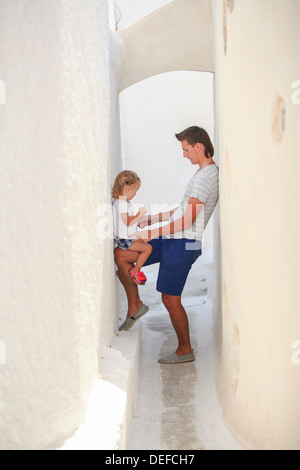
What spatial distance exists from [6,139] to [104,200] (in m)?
1.67

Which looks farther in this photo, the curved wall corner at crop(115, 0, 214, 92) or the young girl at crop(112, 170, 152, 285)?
the curved wall corner at crop(115, 0, 214, 92)

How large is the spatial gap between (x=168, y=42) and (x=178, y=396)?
346cm

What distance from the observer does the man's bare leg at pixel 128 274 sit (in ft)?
15.7

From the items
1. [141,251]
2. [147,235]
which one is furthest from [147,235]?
[141,251]

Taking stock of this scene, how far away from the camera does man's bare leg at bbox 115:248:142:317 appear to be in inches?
189

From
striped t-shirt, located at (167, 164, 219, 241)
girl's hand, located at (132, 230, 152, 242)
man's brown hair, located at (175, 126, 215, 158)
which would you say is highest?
man's brown hair, located at (175, 126, 215, 158)

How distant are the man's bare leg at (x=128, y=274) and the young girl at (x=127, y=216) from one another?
0.10 m

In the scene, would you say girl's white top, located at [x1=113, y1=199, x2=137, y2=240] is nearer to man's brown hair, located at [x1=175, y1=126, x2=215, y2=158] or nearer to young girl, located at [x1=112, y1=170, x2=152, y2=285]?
young girl, located at [x1=112, y1=170, x2=152, y2=285]

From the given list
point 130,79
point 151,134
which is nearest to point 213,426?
point 130,79

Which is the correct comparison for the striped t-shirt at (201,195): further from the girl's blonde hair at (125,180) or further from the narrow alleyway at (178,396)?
the narrow alleyway at (178,396)

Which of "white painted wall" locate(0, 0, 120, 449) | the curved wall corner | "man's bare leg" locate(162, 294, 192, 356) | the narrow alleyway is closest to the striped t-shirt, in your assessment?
"man's bare leg" locate(162, 294, 192, 356)

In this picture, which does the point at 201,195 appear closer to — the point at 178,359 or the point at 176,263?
the point at 176,263

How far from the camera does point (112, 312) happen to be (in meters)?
4.69

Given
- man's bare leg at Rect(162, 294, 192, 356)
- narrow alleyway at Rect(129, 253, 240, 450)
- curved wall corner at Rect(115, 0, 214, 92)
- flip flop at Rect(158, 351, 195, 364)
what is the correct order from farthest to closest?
curved wall corner at Rect(115, 0, 214, 92), flip flop at Rect(158, 351, 195, 364), man's bare leg at Rect(162, 294, 192, 356), narrow alleyway at Rect(129, 253, 240, 450)
